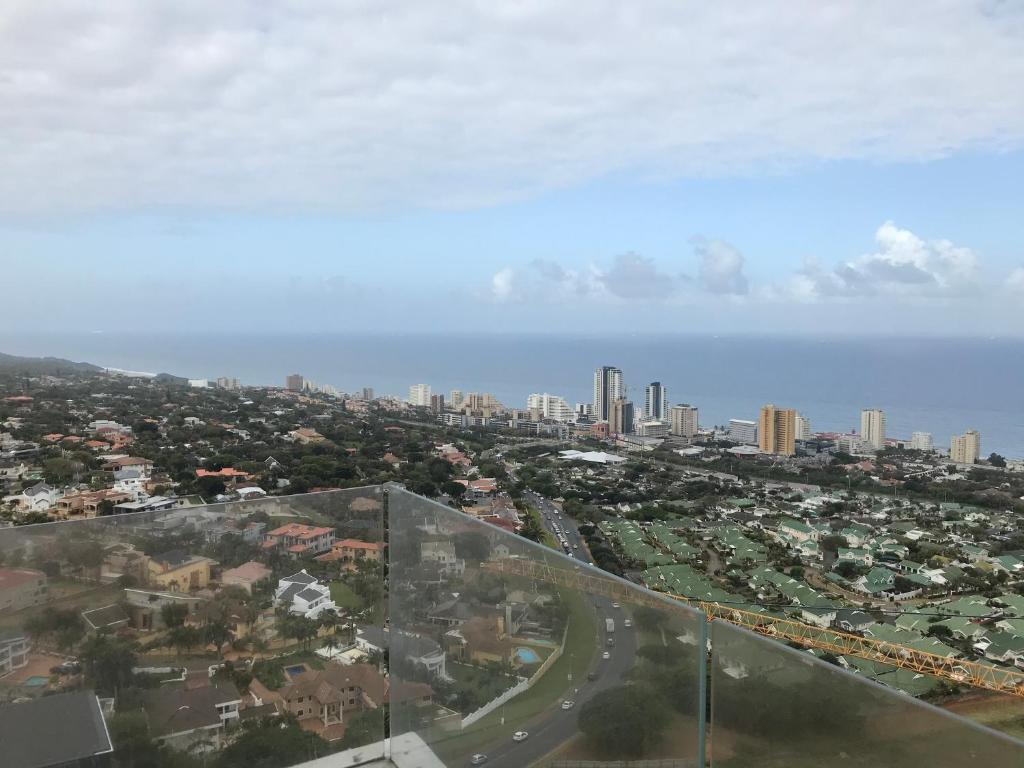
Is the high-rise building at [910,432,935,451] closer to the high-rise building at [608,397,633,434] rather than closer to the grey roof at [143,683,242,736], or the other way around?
the high-rise building at [608,397,633,434]

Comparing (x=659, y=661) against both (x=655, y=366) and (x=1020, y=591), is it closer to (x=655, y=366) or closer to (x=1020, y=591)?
(x=1020, y=591)

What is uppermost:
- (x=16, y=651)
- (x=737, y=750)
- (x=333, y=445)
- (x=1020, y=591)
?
(x=737, y=750)

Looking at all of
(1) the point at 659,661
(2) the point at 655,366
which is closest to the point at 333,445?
(1) the point at 659,661

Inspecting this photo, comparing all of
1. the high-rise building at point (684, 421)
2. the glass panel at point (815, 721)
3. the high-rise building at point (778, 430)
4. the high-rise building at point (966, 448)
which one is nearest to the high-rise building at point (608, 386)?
the high-rise building at point (684, 421)

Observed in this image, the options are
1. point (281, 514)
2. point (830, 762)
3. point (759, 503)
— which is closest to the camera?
point (830, 762)

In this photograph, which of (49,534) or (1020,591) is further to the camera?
(1020,591)

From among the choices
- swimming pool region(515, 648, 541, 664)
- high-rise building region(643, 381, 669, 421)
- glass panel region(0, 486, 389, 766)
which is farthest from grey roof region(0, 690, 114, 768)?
high-rise building region(643, 381, 669, 421)

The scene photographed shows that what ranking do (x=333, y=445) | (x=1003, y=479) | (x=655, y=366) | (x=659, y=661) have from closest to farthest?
(x=659, y=661), (x=333, y=445), (x=1003, y=479), (x=655, y=366)

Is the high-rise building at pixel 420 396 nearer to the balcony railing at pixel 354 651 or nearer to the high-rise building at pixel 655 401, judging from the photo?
the high-rise building at pixel 655 401
